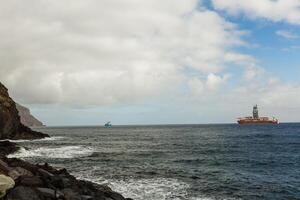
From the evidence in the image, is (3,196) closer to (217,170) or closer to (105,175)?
(105,175)

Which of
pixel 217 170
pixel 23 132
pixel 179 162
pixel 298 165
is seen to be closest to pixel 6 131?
pixel 23 132

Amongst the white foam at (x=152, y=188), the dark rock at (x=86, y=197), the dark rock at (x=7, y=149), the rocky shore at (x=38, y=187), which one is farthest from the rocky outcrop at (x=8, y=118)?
the dark rock at (x=86, y=197)

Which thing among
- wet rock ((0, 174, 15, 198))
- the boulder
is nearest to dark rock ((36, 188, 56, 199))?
the boulder

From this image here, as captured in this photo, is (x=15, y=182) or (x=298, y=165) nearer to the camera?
(x=15, y=182)

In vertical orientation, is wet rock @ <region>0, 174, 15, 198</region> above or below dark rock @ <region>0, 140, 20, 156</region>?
above

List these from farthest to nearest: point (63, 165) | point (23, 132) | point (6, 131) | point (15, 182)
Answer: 1. point (23, 132)
2. point (6, 131)
3. point (63, 165)
4. point (15, 182)

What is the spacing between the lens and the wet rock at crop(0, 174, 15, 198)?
19487mm

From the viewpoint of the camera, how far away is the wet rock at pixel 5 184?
19.5m

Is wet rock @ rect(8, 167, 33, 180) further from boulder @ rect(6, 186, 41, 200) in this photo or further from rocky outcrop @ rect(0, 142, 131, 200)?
boulder @ rect(6, 186, 41, 200)

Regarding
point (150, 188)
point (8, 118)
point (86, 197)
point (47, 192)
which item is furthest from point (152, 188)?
point (8, 118)

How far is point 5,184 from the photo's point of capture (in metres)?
19.9

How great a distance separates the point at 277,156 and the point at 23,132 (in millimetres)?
75500

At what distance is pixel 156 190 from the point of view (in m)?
34.2

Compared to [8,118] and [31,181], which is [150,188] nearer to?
[31,181]
